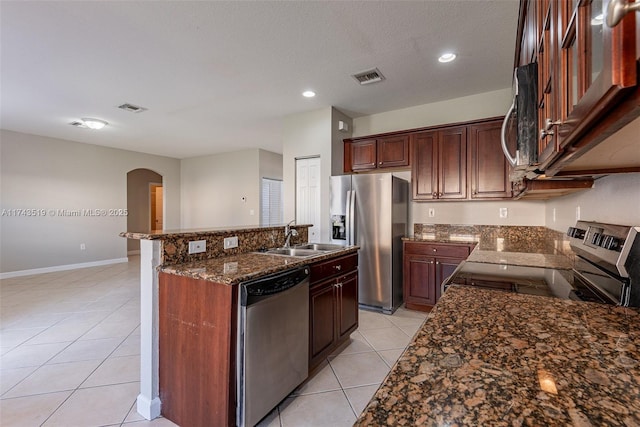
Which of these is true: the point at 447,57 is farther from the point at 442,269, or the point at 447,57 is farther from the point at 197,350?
the point at 197,350

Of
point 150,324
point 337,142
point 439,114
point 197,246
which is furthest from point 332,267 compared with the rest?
point 439,114

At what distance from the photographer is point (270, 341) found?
66.1 inches

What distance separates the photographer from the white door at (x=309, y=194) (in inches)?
167

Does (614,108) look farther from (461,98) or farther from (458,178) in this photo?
(461,98)

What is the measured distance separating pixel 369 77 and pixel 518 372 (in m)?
3.20

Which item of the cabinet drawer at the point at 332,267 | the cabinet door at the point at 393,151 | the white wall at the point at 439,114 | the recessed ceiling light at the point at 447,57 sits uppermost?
the recessed ceiling light at the point at 447,57

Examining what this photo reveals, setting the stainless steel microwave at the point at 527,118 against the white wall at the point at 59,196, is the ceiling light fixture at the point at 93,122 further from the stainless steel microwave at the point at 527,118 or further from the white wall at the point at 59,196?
the stainless steel microwave at the point at 527,118

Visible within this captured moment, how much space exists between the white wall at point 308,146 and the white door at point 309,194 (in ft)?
0.23

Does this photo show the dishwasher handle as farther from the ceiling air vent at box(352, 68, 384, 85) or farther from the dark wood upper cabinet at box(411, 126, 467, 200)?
the dark wood upper cabinet at box(411, 126, 467, 200)

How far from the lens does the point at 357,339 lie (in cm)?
285

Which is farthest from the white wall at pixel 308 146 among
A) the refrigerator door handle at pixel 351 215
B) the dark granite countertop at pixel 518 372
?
the dark granite countertop at pixel 518 372

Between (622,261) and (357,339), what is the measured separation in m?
2.22

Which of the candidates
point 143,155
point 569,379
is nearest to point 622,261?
point 569,379

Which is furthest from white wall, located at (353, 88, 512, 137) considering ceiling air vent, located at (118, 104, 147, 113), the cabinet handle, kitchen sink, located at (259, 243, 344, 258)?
the cabinet handle
